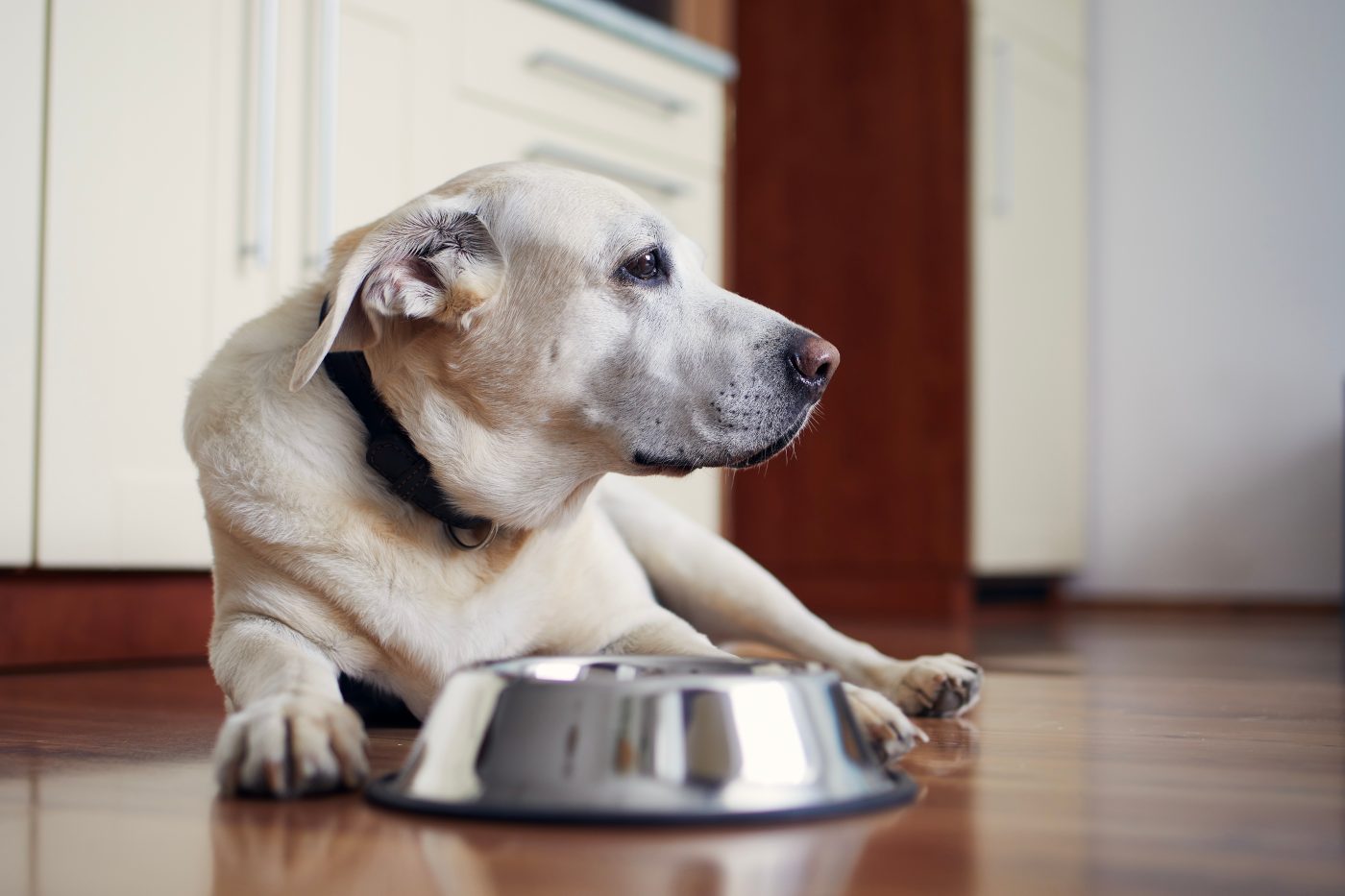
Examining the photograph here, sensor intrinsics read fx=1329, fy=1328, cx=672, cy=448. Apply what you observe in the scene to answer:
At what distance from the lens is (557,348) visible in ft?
4.65

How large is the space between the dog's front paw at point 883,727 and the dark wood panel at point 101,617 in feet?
4.86

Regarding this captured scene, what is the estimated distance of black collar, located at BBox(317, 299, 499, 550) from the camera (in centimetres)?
135

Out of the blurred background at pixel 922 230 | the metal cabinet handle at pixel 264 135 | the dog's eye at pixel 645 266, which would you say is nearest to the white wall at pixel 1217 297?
the blurred background at pixel 922 230

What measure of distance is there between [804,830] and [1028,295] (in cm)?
391

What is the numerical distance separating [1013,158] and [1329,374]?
4.36 feet

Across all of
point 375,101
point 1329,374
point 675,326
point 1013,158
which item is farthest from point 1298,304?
point 675,326

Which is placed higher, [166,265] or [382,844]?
[166,265]

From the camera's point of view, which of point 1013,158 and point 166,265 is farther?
point 1013,158

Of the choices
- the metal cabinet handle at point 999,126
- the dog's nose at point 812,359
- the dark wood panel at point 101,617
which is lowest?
the dark wood panel at point 101,617

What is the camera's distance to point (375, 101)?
2426mm

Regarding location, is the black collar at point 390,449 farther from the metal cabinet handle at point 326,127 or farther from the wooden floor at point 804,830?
the metal cabinet handle at point 326,127

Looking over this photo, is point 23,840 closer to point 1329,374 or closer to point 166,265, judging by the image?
point 166,265

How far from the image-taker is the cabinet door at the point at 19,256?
1989 millimetres

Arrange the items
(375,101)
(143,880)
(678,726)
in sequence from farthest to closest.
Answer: (375,101) → (678,726) → (143,880)
